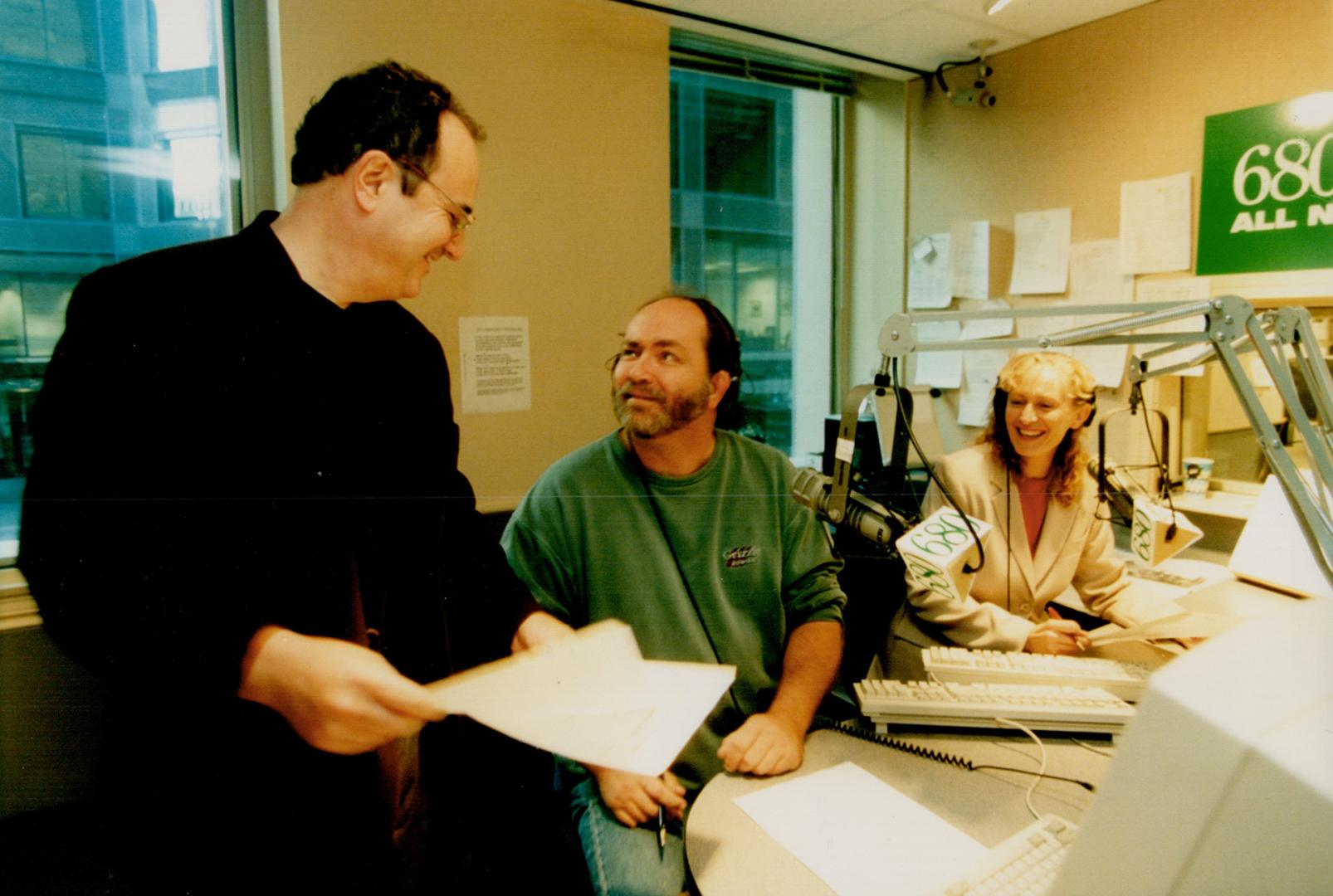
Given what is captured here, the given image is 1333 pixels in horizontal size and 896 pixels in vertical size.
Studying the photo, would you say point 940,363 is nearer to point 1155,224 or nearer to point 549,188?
point 1155,224

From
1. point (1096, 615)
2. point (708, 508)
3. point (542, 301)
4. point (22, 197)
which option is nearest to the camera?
point (22, 197)

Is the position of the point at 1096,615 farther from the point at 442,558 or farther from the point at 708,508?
the point at 442,558

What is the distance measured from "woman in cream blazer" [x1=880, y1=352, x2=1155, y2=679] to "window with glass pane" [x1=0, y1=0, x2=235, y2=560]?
1738 millimetres

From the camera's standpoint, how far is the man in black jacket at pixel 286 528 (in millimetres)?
747

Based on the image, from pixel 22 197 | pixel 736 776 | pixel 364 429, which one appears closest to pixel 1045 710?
pixel 736 776

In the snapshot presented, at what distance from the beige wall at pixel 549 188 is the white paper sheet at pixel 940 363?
1167 millimetres

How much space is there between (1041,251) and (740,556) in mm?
1944

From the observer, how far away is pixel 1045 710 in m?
1.24

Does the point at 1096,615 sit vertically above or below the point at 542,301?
below

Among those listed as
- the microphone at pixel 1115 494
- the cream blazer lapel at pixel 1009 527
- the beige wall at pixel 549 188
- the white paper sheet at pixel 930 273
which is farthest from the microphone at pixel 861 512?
the white paper sheet at pixel 930 273

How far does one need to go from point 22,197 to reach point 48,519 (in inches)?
35.6

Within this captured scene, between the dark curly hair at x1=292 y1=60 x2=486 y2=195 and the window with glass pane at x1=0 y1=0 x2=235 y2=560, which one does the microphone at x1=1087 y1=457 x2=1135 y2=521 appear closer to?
the dark curly hair at x1=292 y1=60 x2=486 y2=195

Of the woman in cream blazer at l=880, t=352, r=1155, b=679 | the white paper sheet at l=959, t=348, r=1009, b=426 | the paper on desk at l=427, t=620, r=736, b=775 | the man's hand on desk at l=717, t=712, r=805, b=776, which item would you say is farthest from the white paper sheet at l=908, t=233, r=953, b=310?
the paper on desk at l=427, t=620, r=736, b=775

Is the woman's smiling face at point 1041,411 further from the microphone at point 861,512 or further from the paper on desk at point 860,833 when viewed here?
the paper on desk at point 860,833
